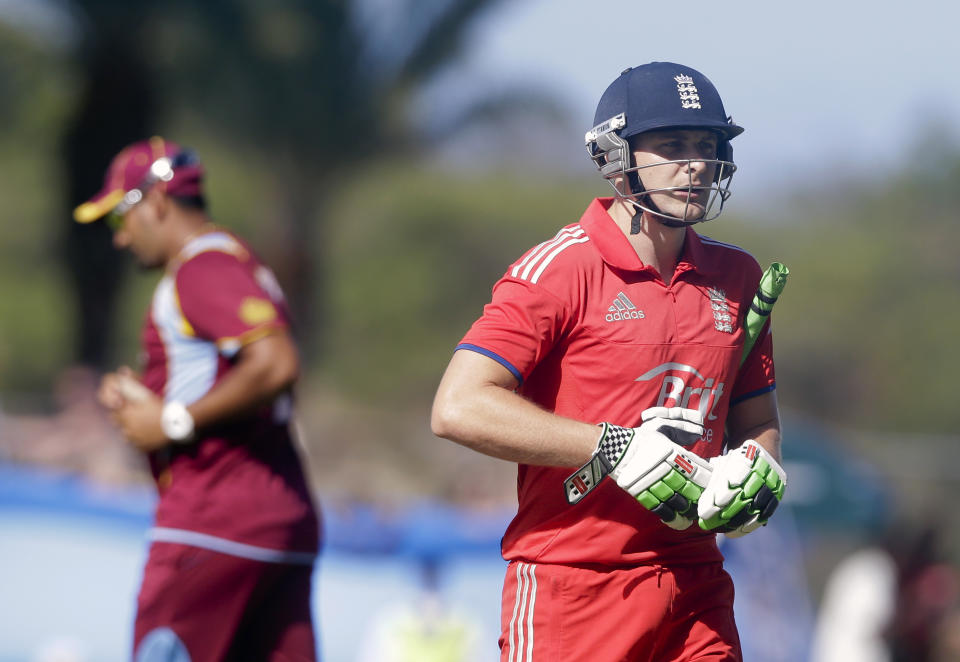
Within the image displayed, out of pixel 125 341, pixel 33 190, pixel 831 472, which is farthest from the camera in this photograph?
pixel 33 190

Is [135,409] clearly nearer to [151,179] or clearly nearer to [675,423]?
[151,179]

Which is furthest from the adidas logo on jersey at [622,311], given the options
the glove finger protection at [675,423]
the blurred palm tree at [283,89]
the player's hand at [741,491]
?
the blurred palm tree at [283,89]

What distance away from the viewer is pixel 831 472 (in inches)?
499

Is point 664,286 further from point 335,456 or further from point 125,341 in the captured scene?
point 125,341

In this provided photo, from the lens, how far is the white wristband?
15.8 ft

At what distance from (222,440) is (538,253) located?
178 cm

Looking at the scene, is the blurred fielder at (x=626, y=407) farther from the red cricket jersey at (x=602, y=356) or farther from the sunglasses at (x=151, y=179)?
the sunglasses at (x=151, y=179)

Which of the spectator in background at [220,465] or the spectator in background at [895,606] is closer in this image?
the spectator in background at [220,465]

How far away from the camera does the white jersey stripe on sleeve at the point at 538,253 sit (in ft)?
12.0

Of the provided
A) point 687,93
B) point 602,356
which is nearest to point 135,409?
point 602,356

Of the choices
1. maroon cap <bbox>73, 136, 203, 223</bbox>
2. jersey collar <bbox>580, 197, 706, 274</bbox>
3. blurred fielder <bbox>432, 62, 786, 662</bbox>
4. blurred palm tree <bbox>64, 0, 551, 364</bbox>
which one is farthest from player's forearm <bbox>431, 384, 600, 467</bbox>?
blurred palm tree <bbox>64, 0, 551, 364</bbox>

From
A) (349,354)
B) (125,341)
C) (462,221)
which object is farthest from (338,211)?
(462,221)

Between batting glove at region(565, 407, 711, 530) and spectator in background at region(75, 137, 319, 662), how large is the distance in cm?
169

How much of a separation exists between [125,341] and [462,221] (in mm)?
14499
